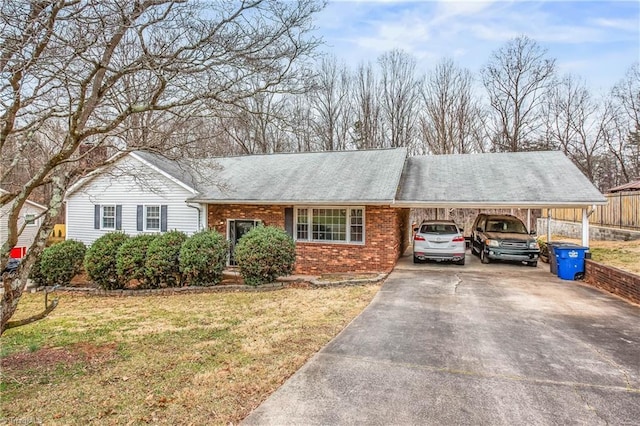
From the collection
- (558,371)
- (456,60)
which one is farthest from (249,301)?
(456,60)

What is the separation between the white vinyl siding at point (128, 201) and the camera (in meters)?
14.3

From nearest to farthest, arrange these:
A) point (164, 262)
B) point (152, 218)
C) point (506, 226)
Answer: point (164, 262)
point (506, 226)
point (152, 218)

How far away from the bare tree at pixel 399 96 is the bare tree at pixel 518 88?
18.7 ft

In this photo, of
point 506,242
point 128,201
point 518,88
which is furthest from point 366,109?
point 128,201

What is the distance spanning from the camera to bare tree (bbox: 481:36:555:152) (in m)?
27.2

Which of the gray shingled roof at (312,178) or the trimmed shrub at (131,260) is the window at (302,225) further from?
the trimmed shrub at (131,260)

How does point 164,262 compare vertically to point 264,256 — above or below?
below

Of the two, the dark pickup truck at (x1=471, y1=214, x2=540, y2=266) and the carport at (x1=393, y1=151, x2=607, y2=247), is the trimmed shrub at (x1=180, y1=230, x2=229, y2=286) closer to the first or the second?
the carport at (x1=393, y1=151, x2=607, y2=247)

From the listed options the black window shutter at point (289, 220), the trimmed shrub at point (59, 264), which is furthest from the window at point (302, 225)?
the trimmed shrub at point (59, 264)

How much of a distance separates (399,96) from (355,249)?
19786 mm

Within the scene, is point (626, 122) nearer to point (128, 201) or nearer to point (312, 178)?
point (312, 178)

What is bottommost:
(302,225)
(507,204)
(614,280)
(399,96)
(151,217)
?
(614,280)

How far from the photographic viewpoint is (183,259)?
10555 mm

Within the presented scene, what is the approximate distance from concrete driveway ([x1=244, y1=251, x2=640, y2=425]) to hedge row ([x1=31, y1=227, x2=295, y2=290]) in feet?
12.1
